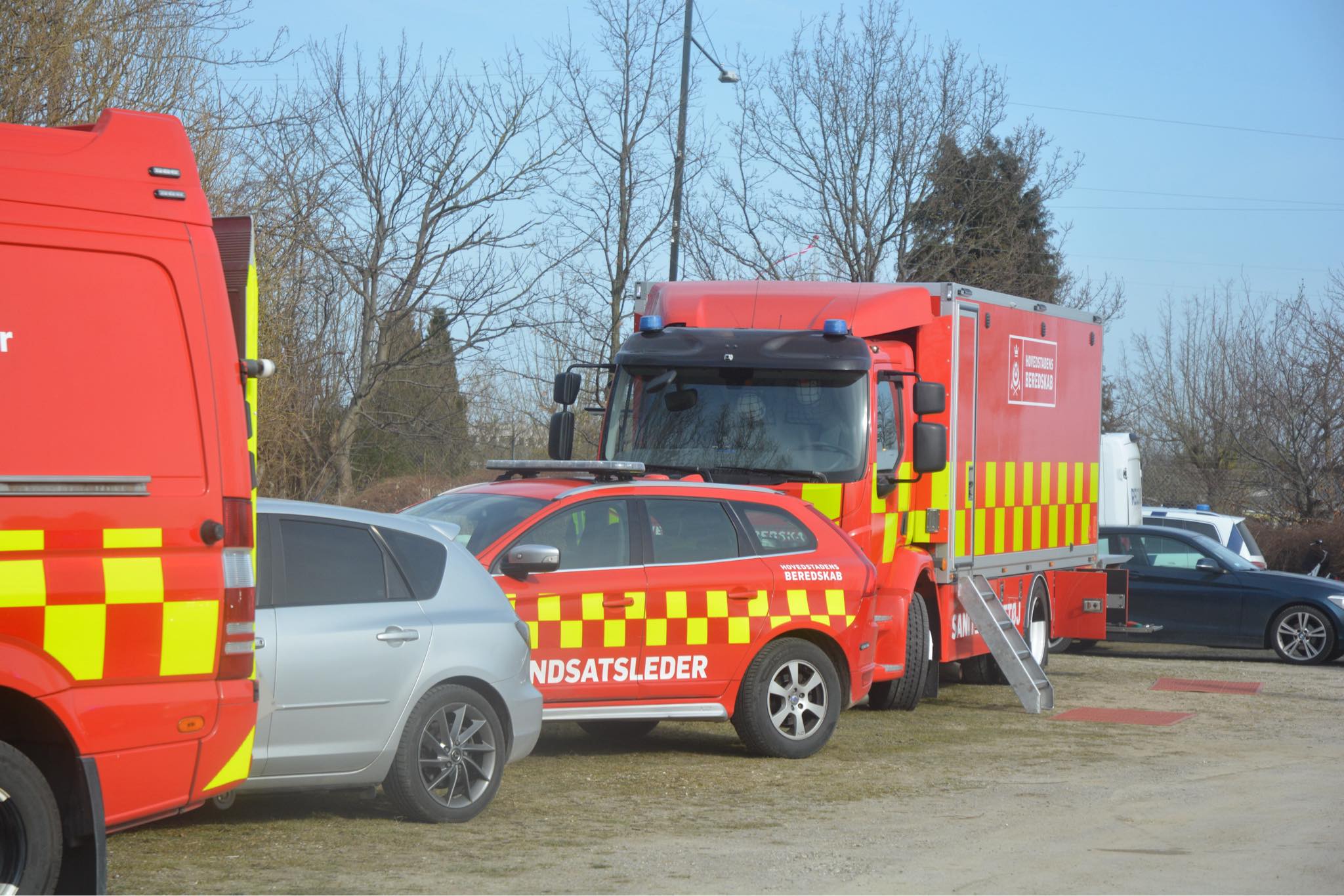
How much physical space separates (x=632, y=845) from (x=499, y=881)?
0.93m

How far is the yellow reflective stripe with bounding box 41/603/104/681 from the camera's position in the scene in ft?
15.5

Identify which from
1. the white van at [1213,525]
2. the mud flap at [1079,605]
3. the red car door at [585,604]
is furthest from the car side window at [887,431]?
the white van at [1213,525]

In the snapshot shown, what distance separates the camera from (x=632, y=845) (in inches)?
272

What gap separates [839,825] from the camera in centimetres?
752

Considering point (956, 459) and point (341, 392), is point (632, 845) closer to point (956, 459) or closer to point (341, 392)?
point (956, 459)

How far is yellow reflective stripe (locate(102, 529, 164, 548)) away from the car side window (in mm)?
7367

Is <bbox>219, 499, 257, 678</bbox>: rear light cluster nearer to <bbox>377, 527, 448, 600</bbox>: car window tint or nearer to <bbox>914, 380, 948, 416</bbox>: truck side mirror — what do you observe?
<bbox>377, 527, 448, 600</bbox>: car window tint

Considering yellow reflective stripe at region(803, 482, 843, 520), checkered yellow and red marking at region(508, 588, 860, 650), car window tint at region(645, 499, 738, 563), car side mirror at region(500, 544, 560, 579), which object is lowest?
checkered yellow and red marking at region(508, 588, 860, 650)

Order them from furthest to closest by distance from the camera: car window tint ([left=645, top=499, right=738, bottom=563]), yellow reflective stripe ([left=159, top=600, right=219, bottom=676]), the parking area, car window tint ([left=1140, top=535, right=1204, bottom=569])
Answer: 1. car window tint ([left=1140, top=535, right=1204, bottom=569])
2. car window tint ([left=645, top=499, right=738, bottom=563])
3. the parking area
4. yellow reflective stripe ([left=159, top=600, right=219, bottom=676])

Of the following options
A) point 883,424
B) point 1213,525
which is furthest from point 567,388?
point 1213,525

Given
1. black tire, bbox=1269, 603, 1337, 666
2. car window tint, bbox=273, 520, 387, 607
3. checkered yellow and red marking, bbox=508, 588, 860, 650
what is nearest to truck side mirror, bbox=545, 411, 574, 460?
checkered yellow and red marking, bbox=508, 588, 860, 650

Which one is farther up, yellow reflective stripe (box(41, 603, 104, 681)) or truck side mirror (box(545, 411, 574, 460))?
truck side mirror (box(545, 411, 574, 460))

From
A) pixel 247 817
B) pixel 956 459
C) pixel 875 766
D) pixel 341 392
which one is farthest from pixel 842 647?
pixel 341 392

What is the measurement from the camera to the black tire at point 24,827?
15.6ft
